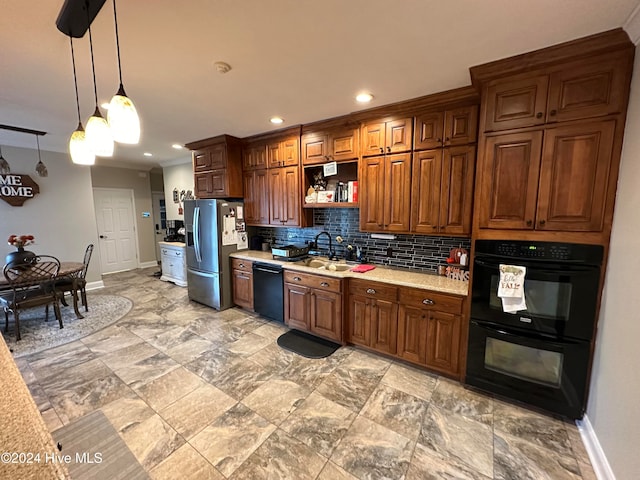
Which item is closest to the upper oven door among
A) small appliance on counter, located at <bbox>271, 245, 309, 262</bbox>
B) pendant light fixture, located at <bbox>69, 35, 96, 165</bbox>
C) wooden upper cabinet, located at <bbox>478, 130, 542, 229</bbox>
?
wooden upper cabinet, located at <bbox>478, 130, 542, 229</bbox>

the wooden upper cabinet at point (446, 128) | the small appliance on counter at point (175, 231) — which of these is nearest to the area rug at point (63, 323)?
the small appliance on counter at point (175, 231)

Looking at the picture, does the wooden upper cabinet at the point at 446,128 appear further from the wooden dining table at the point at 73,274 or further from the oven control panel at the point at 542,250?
the wooden dining table at the point at 73,274

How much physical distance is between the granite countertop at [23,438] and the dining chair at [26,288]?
3.64 metres

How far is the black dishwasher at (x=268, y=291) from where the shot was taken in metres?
3.59

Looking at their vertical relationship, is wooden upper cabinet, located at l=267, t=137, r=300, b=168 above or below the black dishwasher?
above

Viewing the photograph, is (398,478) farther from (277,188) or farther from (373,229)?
(277,188)

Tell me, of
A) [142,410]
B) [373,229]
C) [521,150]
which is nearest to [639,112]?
[521,150]

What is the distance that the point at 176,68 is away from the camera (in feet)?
6.79

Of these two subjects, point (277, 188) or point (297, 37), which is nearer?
point (297, 37)

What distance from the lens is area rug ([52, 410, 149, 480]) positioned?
1.12m

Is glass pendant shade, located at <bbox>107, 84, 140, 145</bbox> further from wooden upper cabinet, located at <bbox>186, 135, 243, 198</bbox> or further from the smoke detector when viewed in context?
wooden upper cabinet, located at <bbox>186, 135, 243, 198</bbox>

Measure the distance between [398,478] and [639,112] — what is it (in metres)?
2.60

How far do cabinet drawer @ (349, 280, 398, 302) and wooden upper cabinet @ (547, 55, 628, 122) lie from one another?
1.84m

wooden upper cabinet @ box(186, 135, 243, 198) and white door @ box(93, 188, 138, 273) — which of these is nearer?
wooden upper cabinet @ box(186, 135, 243, 198)
